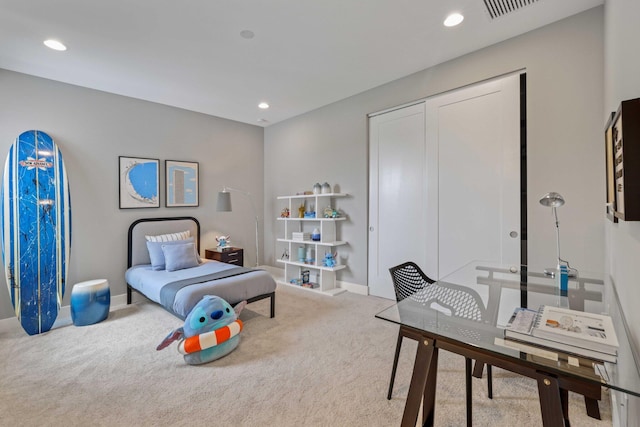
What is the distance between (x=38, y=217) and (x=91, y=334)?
139 cm

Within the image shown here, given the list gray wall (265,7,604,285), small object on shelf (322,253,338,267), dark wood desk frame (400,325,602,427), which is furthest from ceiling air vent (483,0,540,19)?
small object on shelf (322,253,338,267)

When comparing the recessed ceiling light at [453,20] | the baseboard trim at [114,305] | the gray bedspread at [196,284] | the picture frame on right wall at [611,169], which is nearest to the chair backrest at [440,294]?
the picture frame on right wall at [611,169]

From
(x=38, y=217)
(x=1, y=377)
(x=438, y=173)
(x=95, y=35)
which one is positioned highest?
(x=95, y=35)

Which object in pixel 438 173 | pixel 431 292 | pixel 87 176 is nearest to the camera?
pixel 431 292

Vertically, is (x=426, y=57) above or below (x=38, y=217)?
above

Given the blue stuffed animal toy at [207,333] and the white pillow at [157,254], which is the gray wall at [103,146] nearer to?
the white pillow at [157,254]

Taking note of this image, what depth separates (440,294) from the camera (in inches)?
74.1

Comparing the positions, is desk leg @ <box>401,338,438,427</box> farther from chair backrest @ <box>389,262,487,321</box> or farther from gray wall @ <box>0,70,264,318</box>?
gray wall @ <box>0,70,264,318</box>

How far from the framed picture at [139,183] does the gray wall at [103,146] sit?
3.1 inches

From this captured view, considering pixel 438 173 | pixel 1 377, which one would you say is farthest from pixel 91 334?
pixel 438 173

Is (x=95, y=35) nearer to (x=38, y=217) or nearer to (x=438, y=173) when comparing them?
(x=38, y=217)

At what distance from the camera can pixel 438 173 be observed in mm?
3305

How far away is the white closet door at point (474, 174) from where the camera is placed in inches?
110

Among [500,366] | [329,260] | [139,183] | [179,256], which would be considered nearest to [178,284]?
[179,256]
